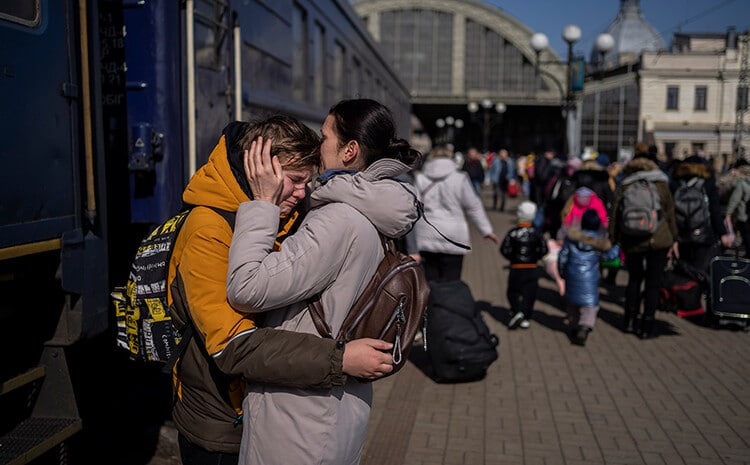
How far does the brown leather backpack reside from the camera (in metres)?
2.14

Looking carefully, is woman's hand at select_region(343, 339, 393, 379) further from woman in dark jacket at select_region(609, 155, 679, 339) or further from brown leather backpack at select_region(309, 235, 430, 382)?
woman in dark jacket at select_region(609, 155, 679, 339)

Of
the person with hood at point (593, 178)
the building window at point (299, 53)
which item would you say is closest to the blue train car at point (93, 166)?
the building window at point (299, 53)

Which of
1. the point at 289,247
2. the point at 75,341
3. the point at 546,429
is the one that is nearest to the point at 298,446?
the point at 289,247

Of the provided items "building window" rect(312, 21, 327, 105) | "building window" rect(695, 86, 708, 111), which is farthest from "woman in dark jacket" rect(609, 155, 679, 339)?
"building window" rect(695, 86, 708, 111)

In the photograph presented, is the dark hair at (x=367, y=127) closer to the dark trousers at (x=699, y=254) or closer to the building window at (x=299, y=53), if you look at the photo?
the building window at (x=299, y=53)

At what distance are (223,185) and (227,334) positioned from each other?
0.44 m

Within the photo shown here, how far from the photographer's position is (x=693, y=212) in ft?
25.5

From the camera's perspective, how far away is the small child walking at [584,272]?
270 inches

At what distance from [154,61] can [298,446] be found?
2.64 m

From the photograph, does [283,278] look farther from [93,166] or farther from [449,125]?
[449,125]

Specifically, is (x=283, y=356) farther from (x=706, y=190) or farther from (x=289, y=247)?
(x=706, y=190)

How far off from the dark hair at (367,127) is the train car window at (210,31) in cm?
230

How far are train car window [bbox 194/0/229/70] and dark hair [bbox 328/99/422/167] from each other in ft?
7.54

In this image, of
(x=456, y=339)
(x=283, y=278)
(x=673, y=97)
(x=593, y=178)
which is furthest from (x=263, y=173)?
(x=673, y=97)
